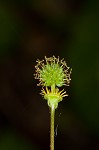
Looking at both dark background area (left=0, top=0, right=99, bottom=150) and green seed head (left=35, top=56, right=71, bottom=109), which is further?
dark background area (left=0, top=0, right=99, bottom=150)

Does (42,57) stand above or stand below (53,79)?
above

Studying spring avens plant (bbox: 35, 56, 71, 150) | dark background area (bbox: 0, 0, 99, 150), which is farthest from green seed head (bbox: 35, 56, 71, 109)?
dark background area (bbox: 0, 0, 99, 150)

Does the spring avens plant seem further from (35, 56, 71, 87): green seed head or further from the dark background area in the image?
the dark background area

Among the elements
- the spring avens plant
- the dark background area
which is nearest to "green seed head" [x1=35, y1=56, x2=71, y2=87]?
the spring avens plant

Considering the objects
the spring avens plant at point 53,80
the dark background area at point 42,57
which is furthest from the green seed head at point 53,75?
the dark background area at point 42,57

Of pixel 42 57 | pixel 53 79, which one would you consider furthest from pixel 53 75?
pixel 42 57

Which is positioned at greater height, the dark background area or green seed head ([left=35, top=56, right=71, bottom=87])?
the dark background area

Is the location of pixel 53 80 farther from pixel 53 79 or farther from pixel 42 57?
pixel 42 57

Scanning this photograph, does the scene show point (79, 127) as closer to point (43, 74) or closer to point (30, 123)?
point (30, 123)
